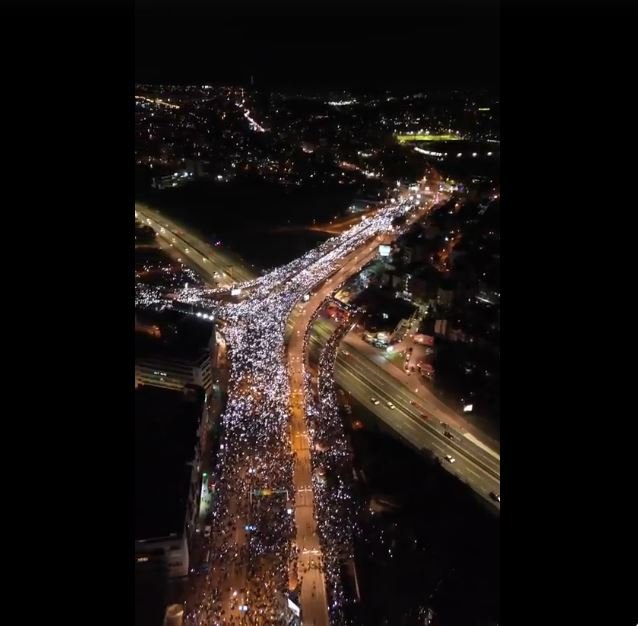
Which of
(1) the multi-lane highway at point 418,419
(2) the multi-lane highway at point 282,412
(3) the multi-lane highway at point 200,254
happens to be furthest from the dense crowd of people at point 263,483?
(3) the multi-lane highway at point 200,254

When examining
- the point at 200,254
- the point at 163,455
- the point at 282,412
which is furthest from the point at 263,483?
the point at 200,254

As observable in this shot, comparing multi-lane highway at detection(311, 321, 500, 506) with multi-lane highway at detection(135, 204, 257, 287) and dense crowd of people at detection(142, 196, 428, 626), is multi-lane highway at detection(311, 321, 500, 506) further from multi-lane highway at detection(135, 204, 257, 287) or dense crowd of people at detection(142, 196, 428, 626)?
multi-lane highway at detection(135, 204, 257, 287)

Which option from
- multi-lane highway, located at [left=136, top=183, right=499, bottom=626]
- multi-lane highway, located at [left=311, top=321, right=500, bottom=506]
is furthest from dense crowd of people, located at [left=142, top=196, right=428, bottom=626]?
multi-lane highway, located at [left=311, top=321, right=500, bottom=506]

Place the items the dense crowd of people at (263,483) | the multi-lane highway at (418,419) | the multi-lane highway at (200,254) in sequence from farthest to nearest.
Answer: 1. the multi-lane highway at (200,254)
2. the multi-lane highway at (418,419)
3. the dense crowd of people at (263,483)

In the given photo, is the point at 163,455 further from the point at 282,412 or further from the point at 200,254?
the point at 200,254

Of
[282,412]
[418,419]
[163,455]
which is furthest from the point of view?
[418,419]

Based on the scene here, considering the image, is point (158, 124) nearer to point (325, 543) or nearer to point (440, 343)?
point (440, 343)

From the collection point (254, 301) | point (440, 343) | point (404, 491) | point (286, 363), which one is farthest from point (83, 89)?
point (254, 301)

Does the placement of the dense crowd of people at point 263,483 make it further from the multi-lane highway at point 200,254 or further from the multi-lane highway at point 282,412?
the multi-lane highway at point 200,254

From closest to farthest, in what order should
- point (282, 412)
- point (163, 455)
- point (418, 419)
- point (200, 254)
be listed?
point (163, 455) → point (282, 412) → point (418, 419) → point (200, 254)
